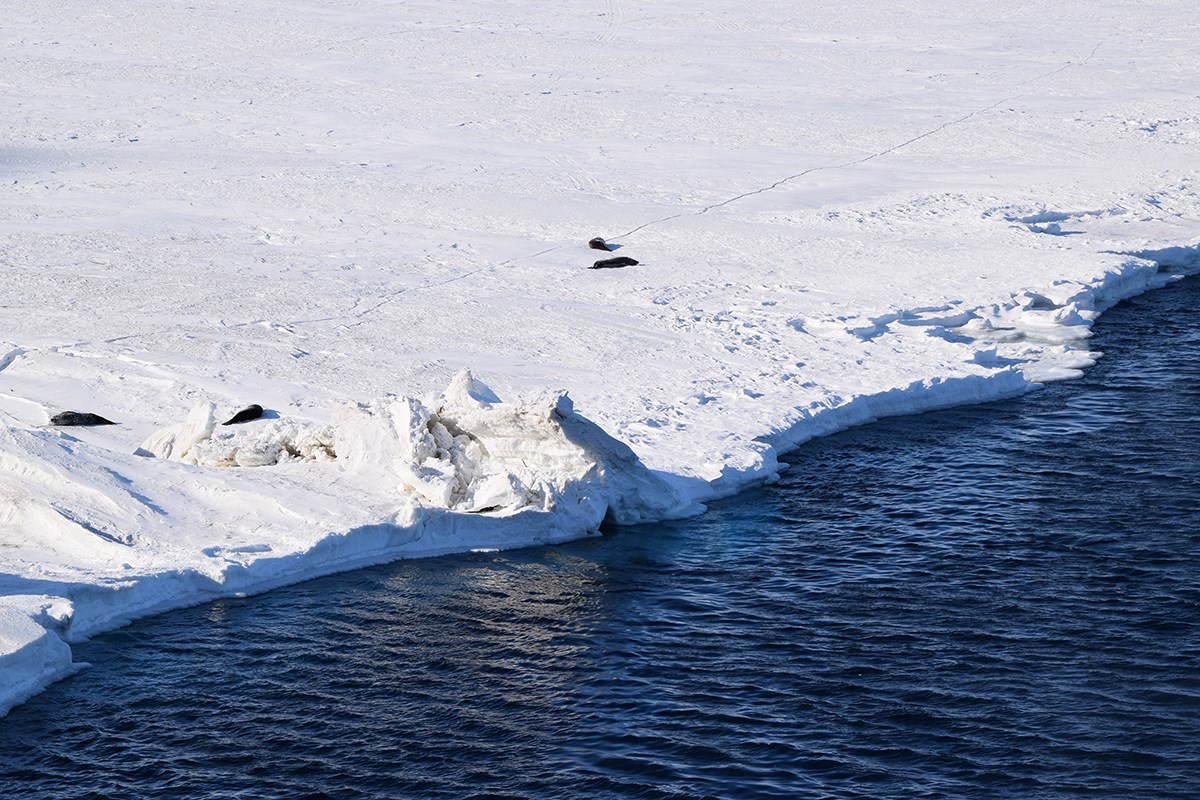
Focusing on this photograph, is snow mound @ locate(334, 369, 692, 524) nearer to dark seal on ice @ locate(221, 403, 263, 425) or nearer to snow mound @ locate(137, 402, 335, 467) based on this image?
snow mound @ locate(137, 402, 335, 467)

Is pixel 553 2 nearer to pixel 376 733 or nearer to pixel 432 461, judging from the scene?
pixel 432 461

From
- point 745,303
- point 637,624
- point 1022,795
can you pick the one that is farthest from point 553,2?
point 1022,795

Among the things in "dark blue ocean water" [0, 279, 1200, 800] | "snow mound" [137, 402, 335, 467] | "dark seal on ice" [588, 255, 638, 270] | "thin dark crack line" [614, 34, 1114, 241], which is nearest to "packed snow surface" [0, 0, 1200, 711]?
"snow mound" [137, 402, 335, 467]

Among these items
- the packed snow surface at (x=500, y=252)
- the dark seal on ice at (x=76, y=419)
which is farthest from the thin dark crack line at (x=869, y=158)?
the dark seal on ice at (x=76, y=419)

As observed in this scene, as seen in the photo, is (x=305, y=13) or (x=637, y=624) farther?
(x=305, y=13)

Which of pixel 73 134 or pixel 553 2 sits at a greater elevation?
pixel 553 2

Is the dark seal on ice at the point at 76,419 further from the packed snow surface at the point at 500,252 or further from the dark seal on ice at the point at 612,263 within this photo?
the dark seal on ice at the point at 612,263
